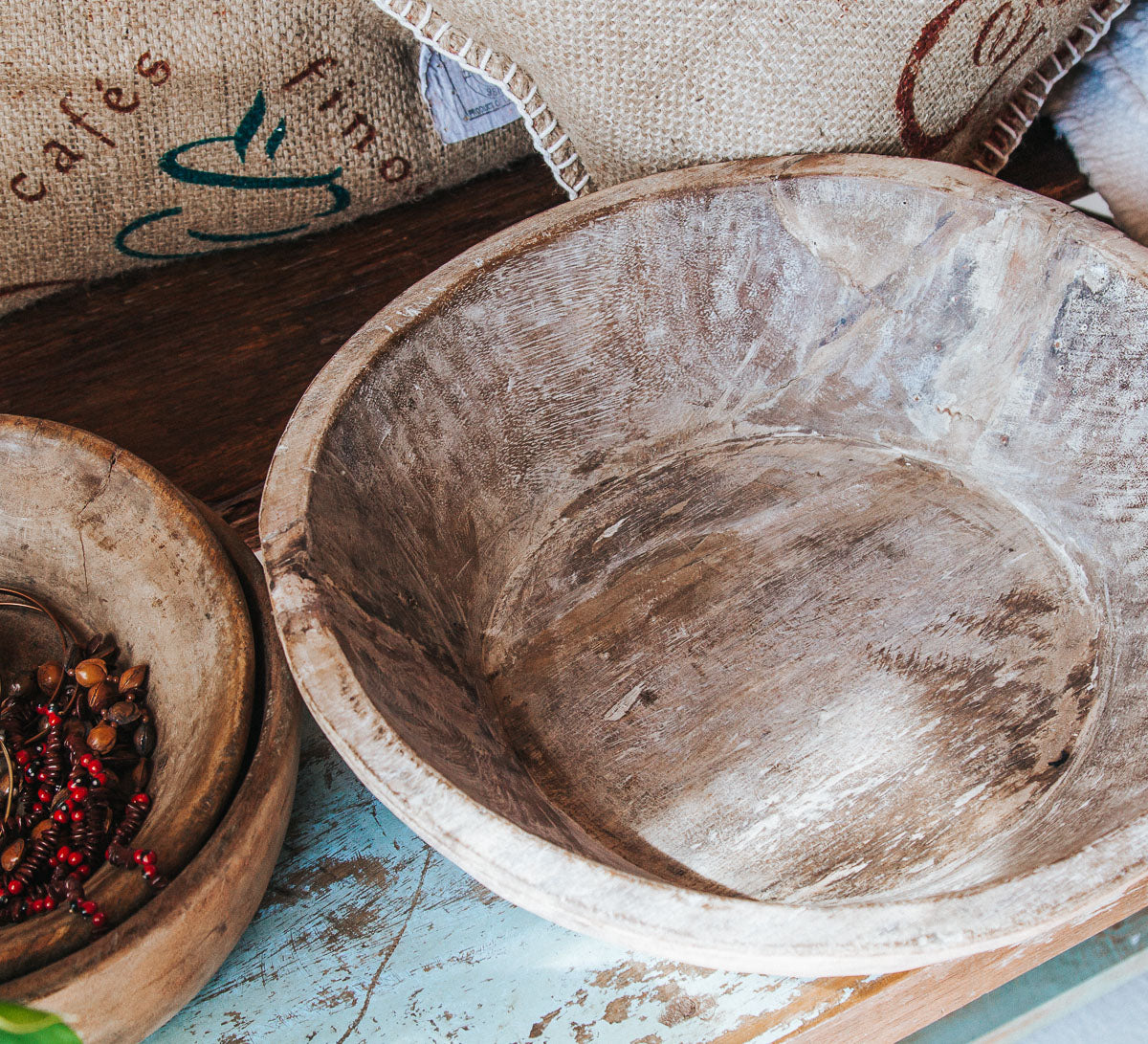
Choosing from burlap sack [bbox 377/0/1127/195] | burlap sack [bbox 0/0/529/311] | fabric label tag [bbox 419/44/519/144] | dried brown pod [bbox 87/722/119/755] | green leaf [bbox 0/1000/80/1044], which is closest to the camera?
green leaf [bbox 0/1000/80/1044]

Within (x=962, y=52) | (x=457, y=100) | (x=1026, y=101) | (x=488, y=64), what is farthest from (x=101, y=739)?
(x=1026, y=101)

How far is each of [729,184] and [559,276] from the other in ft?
0.47

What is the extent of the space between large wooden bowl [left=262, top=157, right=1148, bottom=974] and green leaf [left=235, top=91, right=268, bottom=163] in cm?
34

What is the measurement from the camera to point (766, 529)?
79 centimetres

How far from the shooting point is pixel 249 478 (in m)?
0.92

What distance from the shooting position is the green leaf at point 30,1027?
18.8 inches

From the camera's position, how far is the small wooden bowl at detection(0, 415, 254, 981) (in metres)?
0.54

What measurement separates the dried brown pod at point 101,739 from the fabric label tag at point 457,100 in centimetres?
66

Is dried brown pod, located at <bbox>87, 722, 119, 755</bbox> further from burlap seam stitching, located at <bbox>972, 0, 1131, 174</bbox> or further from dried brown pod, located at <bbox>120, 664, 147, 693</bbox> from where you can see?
burlap seam stitching, located at <bbox>972, 0, 1131, 174</bbox>

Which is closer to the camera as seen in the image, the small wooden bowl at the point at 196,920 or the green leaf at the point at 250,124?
the small wooden bowl at the point at 196,920

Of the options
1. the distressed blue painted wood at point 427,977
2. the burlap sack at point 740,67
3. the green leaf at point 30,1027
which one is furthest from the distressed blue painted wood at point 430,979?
the burlap sack at point 740,67

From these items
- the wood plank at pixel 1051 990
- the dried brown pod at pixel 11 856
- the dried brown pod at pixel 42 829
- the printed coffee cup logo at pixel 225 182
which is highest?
the printed coffee cup logo at pixel 225 182

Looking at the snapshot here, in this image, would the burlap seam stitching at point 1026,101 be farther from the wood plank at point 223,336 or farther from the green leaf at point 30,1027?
the green leaf at point 30,1027

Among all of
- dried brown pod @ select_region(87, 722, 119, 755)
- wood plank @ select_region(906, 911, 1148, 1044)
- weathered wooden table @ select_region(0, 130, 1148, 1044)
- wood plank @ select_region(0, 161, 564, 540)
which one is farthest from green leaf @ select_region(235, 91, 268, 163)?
wood plank @ select_region(906, 911, 1148, 1044)
